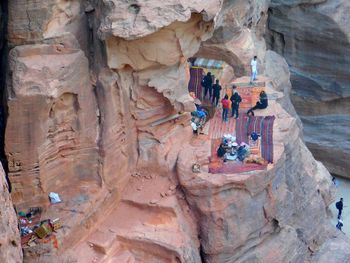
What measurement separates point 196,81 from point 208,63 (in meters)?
0.89

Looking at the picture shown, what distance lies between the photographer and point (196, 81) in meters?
18.2

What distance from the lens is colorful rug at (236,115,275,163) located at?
15.2 metres

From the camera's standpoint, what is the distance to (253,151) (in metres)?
15.0

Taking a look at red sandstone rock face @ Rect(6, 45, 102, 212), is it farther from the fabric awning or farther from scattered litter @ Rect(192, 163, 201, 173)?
the fabric awning

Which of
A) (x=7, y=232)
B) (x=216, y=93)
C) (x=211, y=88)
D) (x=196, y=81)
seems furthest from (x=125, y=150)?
(x=196, y=81)

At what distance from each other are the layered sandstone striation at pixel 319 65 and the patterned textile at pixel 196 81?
5.86 metres

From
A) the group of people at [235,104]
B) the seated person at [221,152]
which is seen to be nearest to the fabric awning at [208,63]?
the group of people at [235,104]

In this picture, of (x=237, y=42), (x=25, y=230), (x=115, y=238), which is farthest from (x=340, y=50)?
(x=25, y=230)

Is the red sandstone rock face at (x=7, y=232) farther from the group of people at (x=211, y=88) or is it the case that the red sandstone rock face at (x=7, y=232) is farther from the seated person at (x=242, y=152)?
the group of people at (x=211, y=88)

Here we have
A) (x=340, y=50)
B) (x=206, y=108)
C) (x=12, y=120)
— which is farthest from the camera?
(x=340, y=50)

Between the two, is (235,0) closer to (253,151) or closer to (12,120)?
(253,151)

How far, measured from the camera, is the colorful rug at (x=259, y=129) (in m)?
15.2

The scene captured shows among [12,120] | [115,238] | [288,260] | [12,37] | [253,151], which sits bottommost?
[288,260]

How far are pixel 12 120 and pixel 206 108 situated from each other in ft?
21.3
